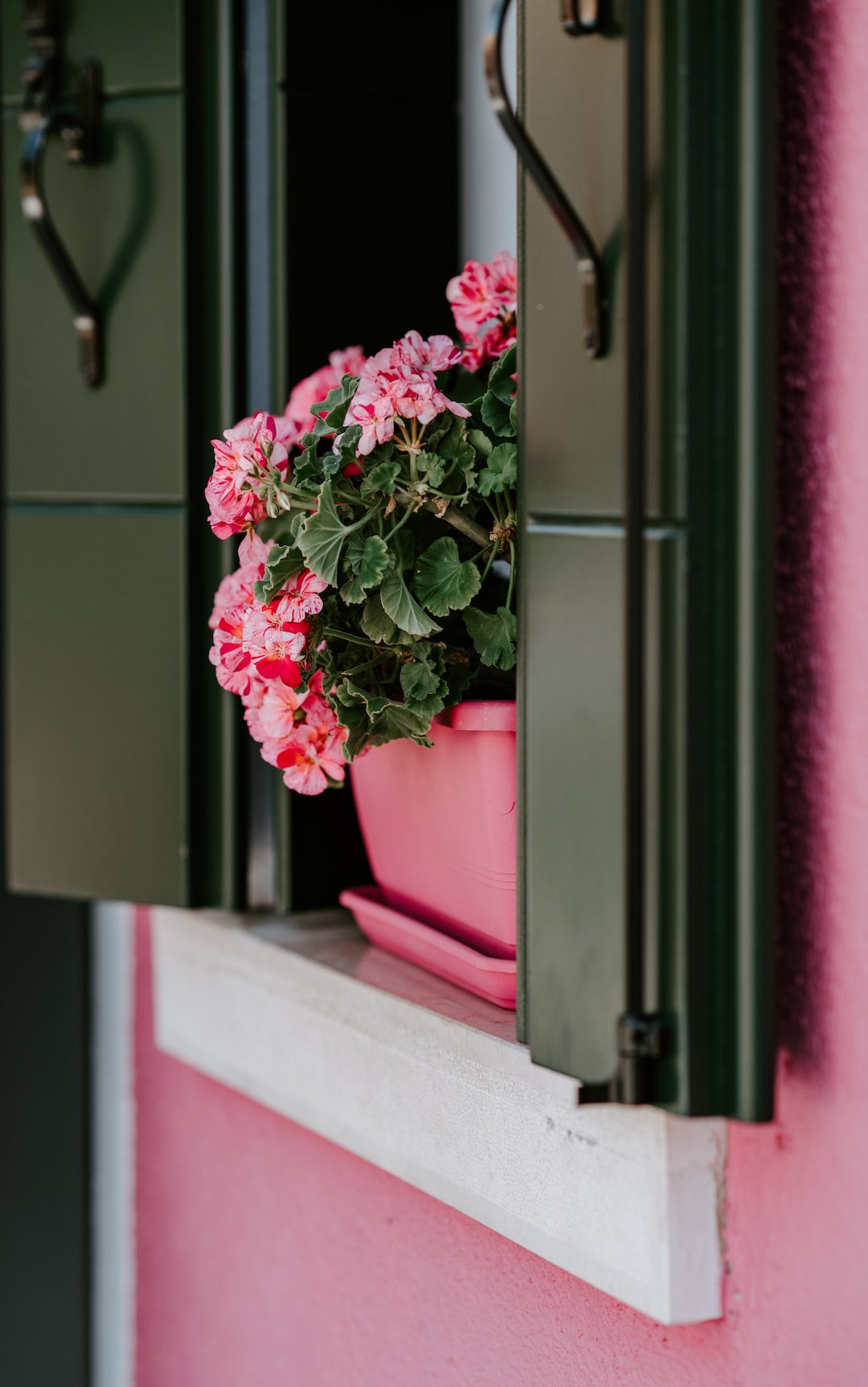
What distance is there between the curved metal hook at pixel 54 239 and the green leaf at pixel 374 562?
21.2 inches

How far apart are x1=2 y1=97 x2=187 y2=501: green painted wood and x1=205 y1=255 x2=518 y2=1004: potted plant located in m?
0.30

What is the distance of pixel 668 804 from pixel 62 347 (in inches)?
35.1

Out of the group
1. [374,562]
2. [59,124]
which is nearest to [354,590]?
[374,562]

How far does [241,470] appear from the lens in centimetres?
102

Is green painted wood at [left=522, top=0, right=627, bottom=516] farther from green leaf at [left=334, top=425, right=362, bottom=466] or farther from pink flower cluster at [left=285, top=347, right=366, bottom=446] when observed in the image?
pink flower cluster at [left=285, top=347, right=366, bottom=446]

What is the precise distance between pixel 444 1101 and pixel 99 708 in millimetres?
567

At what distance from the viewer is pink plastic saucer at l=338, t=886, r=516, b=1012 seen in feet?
3.53

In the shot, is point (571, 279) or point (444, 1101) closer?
point (571, 279)

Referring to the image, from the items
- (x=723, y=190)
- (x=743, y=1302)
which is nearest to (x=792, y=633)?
(x=723, y=190)

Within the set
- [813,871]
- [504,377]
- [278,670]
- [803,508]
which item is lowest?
[813,871]

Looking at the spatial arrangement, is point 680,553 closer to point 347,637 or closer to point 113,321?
point 347,637

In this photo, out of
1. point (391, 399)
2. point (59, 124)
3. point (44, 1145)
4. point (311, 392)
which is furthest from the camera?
point (44, 1145)

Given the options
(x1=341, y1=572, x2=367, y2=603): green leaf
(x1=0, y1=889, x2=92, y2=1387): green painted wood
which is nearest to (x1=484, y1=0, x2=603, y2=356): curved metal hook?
(x1=341, y1=572, x2=367, y2=603): green leaf

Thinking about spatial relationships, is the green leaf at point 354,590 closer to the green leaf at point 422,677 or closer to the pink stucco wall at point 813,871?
the green leaf at point 422,677
